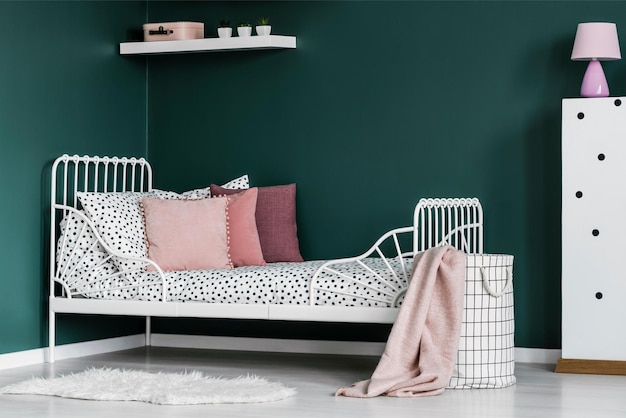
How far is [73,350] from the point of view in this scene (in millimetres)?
5469

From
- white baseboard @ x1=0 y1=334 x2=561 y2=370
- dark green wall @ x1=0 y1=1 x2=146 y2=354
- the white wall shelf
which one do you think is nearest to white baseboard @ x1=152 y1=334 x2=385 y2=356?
white baseboard @ x1=0 y1=334 x2=561 y2=370

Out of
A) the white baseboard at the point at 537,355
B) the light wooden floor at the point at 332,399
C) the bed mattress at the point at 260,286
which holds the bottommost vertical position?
the light wooden floor at the point at 332,399

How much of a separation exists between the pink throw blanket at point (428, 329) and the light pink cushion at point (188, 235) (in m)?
1.12

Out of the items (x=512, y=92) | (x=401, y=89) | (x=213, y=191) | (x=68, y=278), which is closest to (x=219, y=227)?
(x=213, y=191)

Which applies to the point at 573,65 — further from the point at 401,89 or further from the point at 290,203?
the point at 290,203

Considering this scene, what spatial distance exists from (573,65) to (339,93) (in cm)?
120

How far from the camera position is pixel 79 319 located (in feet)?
18.2

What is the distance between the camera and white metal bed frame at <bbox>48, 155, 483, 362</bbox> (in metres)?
4.63

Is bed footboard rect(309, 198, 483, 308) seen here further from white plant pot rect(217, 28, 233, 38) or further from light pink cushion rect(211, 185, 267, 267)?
white plant pot rect(217, 28, 233, 38)

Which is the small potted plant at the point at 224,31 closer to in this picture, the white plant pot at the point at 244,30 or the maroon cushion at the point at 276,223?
the white plant pot at the point at 244,30

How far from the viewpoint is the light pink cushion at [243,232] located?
5.23m

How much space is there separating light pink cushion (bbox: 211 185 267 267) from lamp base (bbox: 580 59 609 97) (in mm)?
1671

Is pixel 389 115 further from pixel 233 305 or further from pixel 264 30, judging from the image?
pixel 233 305

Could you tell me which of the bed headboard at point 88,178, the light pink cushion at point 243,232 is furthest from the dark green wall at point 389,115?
the light pink cushion at point 243,232
